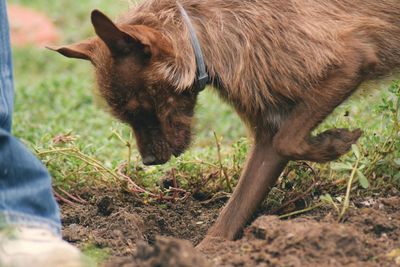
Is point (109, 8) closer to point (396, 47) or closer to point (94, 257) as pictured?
point (396, 47)

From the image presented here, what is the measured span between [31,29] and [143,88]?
7216 mm

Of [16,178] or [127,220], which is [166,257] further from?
[127,220]

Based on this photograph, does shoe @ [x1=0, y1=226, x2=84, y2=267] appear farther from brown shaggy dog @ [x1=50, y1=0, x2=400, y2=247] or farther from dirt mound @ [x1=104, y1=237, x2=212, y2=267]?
brown shaggy dog @ [x1=50, y1=0, x2=400, y2=247]

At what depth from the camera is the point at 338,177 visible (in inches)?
192

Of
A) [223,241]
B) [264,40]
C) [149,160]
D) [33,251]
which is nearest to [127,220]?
[149,160]

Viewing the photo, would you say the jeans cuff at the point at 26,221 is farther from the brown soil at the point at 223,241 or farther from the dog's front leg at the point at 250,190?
the dog's front leg at the point at 250,190

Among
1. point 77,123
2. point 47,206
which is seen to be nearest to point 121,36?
point 47,206

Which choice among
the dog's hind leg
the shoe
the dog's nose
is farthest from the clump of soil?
the dog's hind leg

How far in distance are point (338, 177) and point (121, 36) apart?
165 cm

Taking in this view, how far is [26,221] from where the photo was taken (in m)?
3.58

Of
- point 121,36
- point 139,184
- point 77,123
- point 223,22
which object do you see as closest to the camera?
point 121,36

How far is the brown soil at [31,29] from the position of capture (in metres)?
11.0

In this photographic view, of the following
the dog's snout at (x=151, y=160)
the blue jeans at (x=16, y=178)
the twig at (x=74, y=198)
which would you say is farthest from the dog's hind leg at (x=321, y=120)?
the twig at (x=74, y=198)

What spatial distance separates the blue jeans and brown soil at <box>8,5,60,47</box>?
7.16 m
